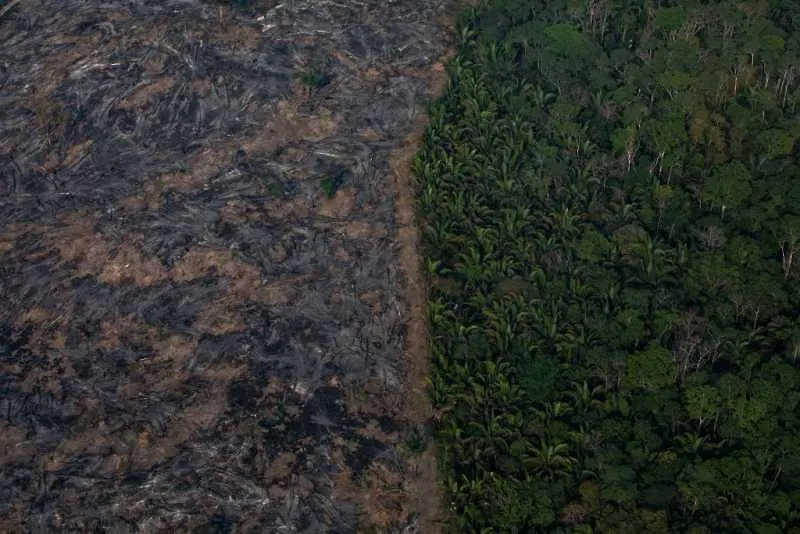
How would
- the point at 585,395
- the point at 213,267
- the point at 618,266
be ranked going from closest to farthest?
the point at 585,395 → the point at 618,266 → the point at 213,267

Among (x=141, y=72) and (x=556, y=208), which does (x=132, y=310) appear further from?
(x=556, y=208)

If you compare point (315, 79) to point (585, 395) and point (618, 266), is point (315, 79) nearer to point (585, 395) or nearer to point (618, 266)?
point (618, 266)

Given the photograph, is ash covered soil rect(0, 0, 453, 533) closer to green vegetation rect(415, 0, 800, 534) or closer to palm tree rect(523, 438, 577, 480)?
green vegetation rect(415, 0, 800, 534)

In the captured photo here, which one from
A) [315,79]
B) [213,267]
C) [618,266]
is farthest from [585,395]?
[315,79]

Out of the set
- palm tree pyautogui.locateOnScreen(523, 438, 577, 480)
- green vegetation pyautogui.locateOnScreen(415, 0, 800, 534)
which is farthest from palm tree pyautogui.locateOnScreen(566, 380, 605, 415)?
palm tree pyautogui.locateOnScreen(523, 438, 577, 480)

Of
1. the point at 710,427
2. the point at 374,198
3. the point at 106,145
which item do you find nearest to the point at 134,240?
the point at 106,145
